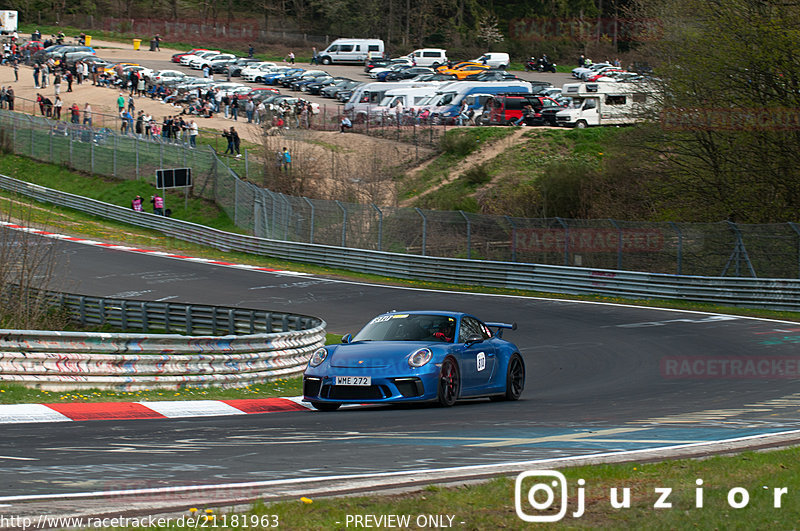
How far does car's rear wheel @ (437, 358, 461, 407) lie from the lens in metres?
11.3

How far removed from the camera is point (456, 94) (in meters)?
55.9

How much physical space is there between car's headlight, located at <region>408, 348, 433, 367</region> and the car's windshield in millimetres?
738

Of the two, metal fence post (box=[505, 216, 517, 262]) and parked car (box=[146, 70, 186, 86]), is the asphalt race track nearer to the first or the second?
metal fence post (box=[505, 216, 517, 262])

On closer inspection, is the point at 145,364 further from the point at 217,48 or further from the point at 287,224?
the point at 217,48

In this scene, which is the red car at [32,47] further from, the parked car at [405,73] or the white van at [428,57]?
the white van at [428,57]

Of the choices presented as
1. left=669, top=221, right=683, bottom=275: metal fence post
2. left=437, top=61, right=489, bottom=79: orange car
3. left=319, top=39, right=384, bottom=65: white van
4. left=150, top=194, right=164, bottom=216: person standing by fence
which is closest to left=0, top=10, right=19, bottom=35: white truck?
left=319, top=39, right=384, bottom=65: white van

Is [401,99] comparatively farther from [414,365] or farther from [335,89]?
[414,365]

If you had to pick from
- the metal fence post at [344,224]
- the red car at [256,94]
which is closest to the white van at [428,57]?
the red car at [256,94]

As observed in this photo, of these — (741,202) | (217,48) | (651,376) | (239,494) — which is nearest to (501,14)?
(217,48)

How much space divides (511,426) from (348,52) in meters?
85.5

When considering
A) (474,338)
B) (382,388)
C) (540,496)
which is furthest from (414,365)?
(540,496)

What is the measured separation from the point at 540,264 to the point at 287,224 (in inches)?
448

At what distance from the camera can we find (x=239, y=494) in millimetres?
5719

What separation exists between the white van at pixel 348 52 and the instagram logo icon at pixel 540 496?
87.8 m
